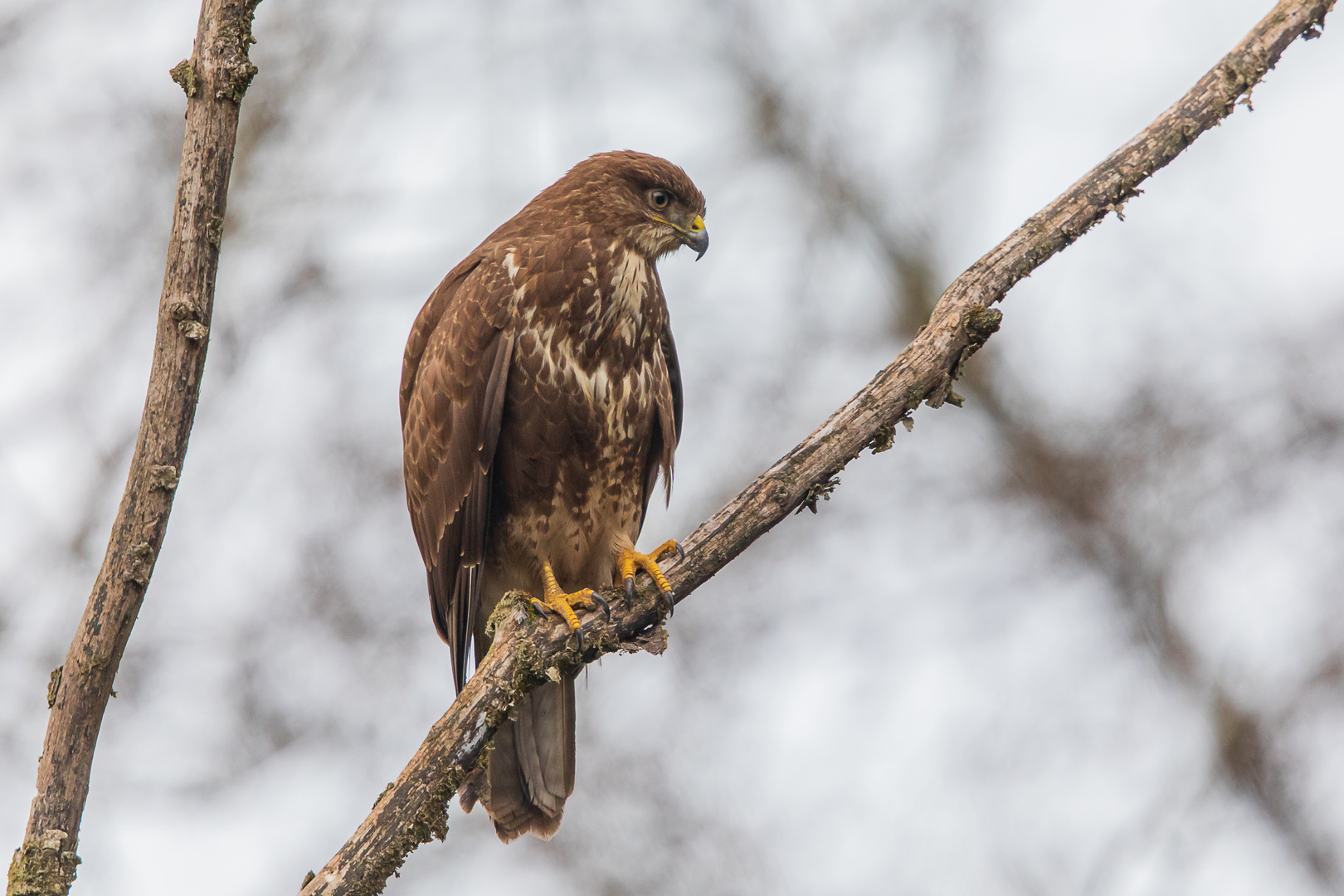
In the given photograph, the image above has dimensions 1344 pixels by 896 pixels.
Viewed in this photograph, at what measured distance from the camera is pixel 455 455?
173 inches

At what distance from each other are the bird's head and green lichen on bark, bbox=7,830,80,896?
280cm

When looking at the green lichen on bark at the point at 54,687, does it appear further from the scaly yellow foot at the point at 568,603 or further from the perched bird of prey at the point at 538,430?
the perched bird of prey at the point at 538,430

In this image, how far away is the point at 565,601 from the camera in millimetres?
3809

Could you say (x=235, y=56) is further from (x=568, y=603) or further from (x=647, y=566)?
(x=647, y=566)

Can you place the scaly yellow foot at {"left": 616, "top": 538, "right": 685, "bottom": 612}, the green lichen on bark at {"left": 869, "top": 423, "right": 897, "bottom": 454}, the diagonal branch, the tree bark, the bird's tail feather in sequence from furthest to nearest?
the bird's tail feather → the scaly yellow foot at {"left": 616, "top": 538, "right": 685, "bottom": 612} → the green lichen on bark at {"left": 869, "top": 423, "right": 897, "bottom": 454} → the diagonal branch → the tree bark

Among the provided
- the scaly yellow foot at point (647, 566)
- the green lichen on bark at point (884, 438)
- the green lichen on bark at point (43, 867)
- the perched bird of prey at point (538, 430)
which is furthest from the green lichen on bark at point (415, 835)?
the green lichen on bark at point (884, 438)

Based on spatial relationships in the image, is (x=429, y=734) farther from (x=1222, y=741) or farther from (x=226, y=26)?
(x=1222, y=741)

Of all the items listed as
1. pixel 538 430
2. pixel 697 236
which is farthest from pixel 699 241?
pixel 538 430

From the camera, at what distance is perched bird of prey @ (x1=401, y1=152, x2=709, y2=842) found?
14.3 ft

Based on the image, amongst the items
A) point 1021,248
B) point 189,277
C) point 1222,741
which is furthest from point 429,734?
point 1222,741

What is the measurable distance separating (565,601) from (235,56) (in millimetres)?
1810

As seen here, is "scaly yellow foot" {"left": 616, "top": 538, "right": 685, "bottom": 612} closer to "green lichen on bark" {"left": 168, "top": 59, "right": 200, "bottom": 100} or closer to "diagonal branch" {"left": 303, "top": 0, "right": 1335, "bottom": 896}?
"diagonal branch" {"left": 303, "top": 0, "right": 1335, "bottom": 896}

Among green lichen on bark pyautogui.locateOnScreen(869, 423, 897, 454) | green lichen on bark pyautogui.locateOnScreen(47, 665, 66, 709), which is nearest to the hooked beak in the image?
green lichen on bark pyautogui.locateOnScreen(869, 423, 897, 454)

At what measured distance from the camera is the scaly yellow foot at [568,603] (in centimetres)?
367
